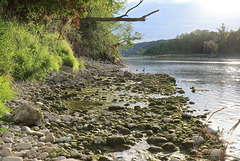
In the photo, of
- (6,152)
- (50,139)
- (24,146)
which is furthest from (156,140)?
(6,152)

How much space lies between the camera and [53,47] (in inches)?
474

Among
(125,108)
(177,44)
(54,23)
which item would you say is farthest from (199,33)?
(125,108)

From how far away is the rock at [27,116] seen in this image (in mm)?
4004

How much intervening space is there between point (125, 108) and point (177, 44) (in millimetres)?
119899

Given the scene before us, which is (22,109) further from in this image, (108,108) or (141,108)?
(141,108)

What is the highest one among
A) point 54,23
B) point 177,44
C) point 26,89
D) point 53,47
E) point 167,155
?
point 177,44

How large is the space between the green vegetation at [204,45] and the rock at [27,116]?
80.5m

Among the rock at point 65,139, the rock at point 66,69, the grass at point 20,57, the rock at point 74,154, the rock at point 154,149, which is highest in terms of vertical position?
the grass at point 20,57

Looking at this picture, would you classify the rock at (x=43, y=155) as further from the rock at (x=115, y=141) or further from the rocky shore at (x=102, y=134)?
the rock at (x=115, y=141)

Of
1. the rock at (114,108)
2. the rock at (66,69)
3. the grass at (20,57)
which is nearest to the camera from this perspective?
the rock at (114,108)

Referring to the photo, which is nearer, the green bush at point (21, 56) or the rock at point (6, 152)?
the rock at point (6, 152)

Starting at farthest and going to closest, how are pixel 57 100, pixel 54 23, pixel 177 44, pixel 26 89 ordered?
pixel 177 44 → pixel 54 23 → pixel 26 89 → pixel 57 100

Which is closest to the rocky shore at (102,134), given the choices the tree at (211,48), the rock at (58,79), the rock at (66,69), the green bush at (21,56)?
the green bush at (21,56)

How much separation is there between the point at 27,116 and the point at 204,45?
9429cm
